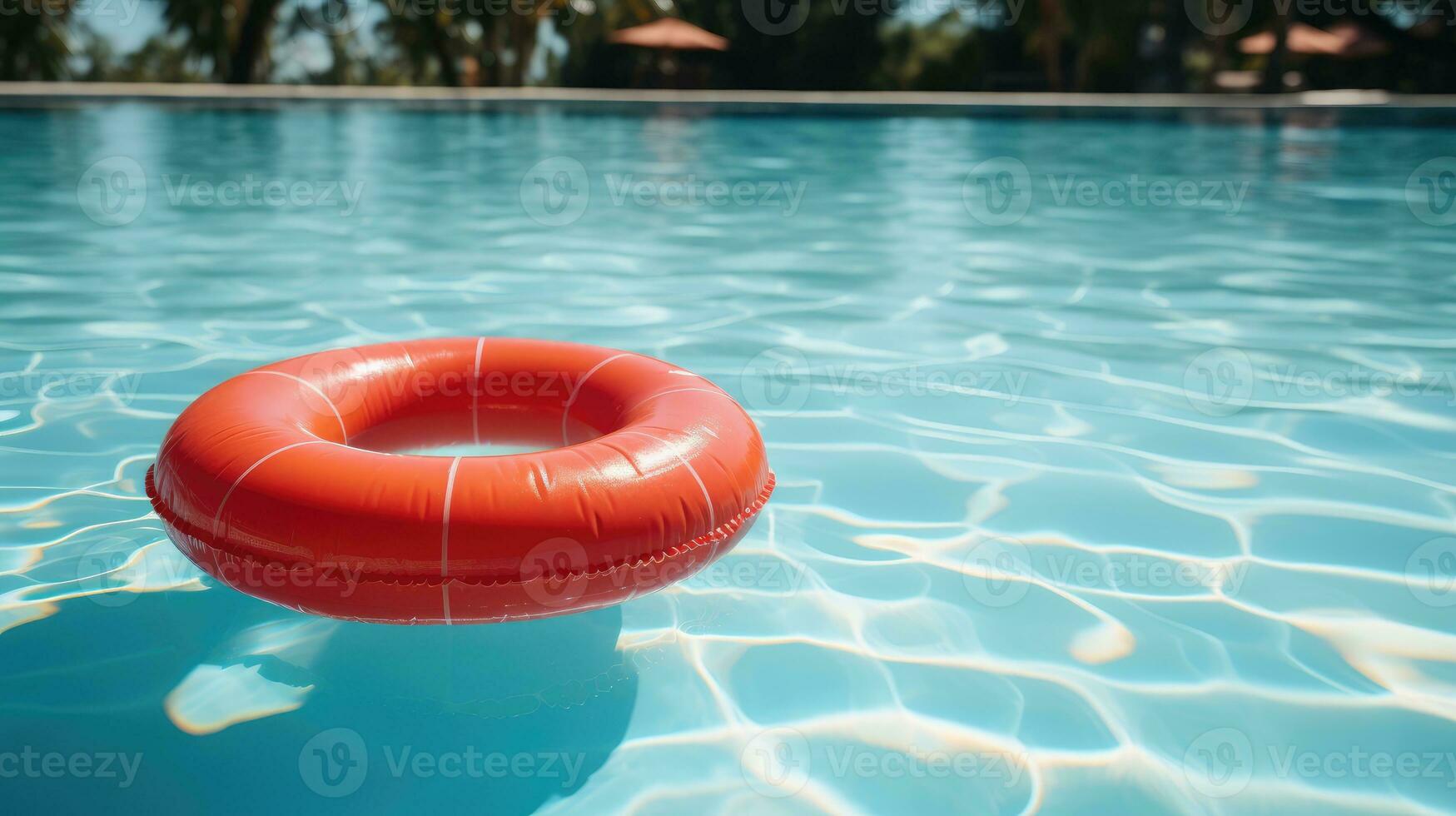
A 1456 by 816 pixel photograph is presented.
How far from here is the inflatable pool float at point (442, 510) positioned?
1.91m

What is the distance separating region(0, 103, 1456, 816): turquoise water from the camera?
83.0 inches

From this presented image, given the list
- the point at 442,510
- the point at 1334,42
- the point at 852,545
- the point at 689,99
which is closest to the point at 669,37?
the point at 689,99

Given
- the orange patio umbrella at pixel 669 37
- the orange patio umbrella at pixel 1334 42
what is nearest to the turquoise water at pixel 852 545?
the orange patio umbrella at pixel 669 37

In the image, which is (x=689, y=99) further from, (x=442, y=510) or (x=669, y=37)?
(x=442, y=510)

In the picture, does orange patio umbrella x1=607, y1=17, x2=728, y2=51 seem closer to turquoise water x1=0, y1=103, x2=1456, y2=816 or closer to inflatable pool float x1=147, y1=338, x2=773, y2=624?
turquoise water x1=0, y1=103, x2=1456, y2=816

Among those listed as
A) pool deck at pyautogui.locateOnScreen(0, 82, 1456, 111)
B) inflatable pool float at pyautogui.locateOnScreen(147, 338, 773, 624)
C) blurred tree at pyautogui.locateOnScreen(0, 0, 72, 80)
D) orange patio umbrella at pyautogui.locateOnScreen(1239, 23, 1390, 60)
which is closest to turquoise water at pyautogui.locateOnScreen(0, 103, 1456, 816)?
inflatable pool float at pyautogui.locateOnScreen(147, 338, 773, 624)

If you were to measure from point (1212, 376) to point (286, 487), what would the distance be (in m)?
3.48

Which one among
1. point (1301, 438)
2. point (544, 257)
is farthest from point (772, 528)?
point (544, 257)

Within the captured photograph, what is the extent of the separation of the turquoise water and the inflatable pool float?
349 millimetres

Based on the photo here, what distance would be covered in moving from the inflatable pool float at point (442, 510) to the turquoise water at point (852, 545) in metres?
0.35

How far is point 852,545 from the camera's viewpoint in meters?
2.94

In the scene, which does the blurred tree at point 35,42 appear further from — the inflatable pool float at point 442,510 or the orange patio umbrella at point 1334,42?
the orange patio umbrella at point 1334,42

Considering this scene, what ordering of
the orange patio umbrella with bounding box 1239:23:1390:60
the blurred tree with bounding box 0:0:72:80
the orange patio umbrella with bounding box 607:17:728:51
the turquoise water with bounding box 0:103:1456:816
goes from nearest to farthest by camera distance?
1. the turquoise water with bounding box 0:103:1456:816
2. the orange patio umbrella with bounding box 1239:23:1390:60
3. the orange patio umbrella with bounding box 607:17:728:51
4. the blurred tree with bounding box 0:0:72:80

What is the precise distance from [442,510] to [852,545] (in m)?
1.33
